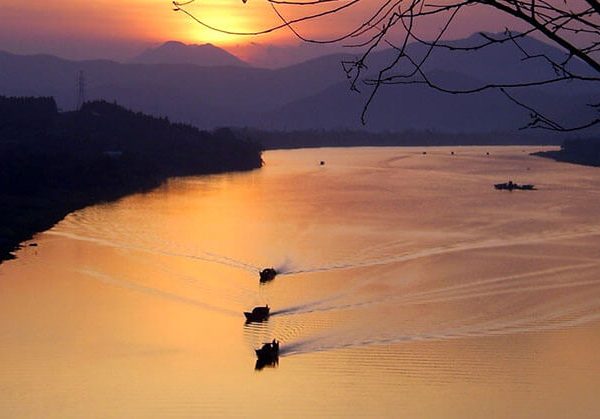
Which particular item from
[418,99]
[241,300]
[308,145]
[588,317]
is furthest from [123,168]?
[418,99]

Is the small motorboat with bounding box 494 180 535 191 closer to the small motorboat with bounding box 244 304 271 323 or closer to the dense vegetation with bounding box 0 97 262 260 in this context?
the dense vegetation with bounding box 0 97 262 260

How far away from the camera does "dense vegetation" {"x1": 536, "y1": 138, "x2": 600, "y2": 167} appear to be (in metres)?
44.9

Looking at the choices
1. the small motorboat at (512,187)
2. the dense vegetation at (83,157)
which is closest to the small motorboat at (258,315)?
the dense vegetation at (83,157)

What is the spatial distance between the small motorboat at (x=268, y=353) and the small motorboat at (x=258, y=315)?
147 cm

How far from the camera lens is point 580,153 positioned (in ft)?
155

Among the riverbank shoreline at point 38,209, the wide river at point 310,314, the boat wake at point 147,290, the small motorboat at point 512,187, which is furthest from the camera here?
the small motorboat at point 512,187

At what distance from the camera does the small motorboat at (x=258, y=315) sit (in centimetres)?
1130

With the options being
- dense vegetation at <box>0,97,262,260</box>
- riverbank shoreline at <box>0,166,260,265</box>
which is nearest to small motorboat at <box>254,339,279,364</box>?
riverbank shoreline at <box>0,166,260,265</box>

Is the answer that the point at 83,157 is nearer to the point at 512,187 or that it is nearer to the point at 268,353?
the point at 512,187

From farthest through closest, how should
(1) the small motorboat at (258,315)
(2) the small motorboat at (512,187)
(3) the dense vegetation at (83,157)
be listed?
(2) the small motorboat at (512,187) → (3) the dense vegetation at (83,157) → (1) the small motorboat at (258,315)

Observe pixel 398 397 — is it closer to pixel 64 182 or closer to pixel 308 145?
pixel 64 182

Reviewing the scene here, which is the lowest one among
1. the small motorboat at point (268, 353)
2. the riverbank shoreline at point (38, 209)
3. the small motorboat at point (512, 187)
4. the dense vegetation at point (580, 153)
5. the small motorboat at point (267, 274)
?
the small motorboat at point (268, 353)

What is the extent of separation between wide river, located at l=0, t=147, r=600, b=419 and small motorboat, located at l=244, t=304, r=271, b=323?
0.15 m

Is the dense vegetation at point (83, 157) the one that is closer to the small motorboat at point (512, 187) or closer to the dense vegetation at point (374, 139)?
the small motorboat at point (512, 187)
